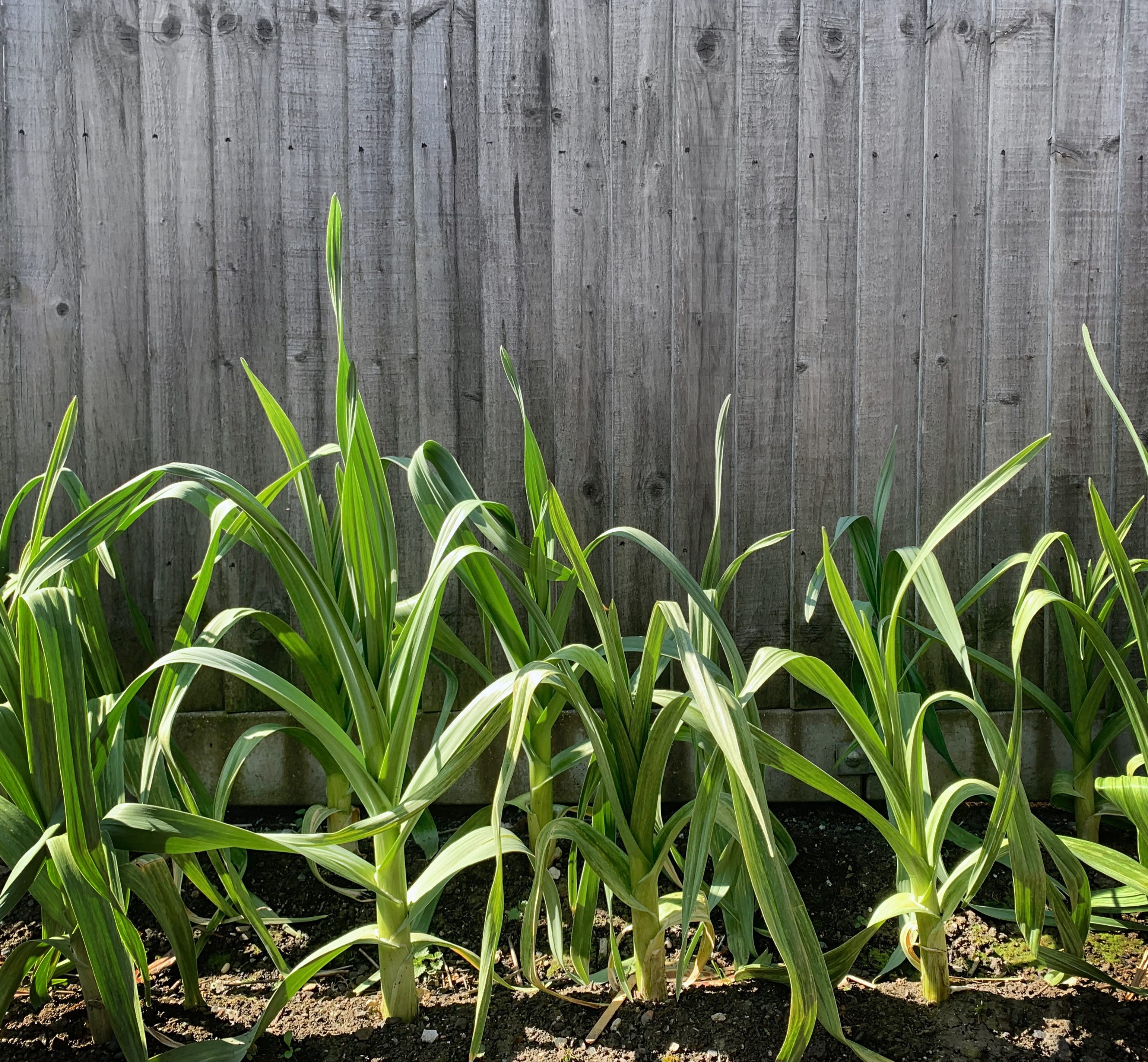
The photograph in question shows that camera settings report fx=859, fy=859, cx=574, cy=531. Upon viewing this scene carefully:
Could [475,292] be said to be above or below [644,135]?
below

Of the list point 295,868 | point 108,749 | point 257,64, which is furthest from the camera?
point 257,64

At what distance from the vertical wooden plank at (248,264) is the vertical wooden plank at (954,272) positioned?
125cm

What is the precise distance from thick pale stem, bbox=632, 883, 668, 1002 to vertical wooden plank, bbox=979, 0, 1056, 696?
3.33ft

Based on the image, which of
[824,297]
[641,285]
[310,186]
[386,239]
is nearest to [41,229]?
[310,186]

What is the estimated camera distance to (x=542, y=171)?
1650 mm

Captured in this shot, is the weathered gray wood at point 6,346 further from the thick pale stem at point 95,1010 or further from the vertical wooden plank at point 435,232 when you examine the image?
the thick pale stem at point 95,1010

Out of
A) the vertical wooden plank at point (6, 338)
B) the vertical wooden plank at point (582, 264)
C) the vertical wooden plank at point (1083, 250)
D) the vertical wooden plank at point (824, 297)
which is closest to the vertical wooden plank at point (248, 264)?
the vertical wooden plank at point (6, 338)

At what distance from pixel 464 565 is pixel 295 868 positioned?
2.37ft

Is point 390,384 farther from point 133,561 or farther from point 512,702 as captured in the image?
point 512,702

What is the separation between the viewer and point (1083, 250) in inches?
66.2

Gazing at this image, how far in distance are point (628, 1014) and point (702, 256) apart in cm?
129

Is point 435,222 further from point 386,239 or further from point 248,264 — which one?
point 248,264

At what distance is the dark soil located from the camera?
983mm

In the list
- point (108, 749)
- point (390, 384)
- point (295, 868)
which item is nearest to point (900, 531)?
point (390, 384)
